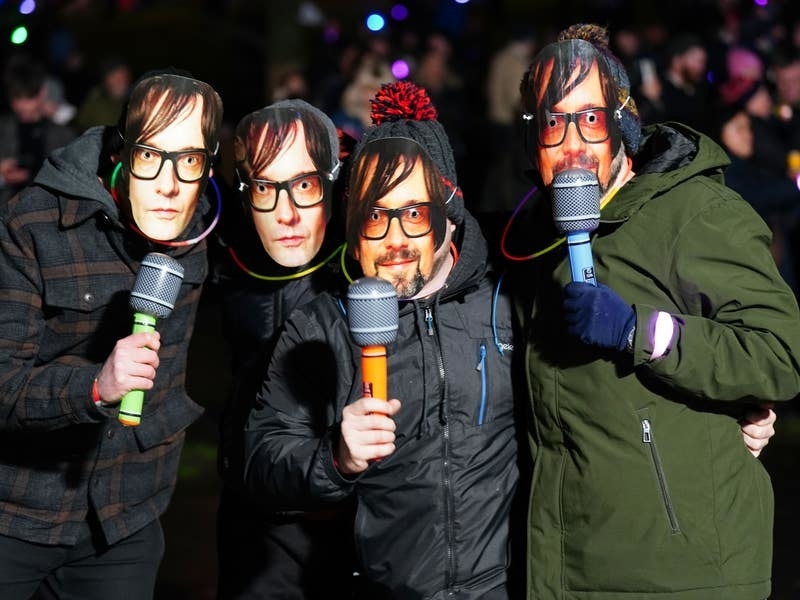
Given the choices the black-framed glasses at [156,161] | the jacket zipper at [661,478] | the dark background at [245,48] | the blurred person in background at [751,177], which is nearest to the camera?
the jacket zipper at [661,478]

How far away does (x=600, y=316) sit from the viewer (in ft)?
11.1

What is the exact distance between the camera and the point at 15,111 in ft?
32.7

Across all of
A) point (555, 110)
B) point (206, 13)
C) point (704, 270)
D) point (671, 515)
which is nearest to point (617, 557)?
point (671, 515)

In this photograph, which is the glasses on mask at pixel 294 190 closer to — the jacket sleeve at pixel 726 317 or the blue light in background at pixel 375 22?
the jacket sleeve at pixel 726 317

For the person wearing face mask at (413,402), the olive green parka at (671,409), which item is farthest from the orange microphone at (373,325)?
the olive green parka at (671,409)

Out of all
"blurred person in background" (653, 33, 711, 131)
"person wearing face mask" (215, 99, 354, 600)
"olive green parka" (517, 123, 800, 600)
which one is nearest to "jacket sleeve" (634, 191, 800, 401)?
"olive green parka" (517, 123, 800, 600)

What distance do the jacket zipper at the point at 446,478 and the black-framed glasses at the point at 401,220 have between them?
255 millimetres

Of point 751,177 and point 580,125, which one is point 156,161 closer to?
point 580,125

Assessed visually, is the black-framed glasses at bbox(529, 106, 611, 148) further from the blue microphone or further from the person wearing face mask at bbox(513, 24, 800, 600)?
the blue microphone

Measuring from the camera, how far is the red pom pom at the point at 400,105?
157 inches

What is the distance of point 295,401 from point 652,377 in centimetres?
101

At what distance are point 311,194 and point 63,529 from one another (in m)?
1.28

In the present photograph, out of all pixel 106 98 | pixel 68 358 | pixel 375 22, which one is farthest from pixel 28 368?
pixel 375 22

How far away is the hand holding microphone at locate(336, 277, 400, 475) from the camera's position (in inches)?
128
